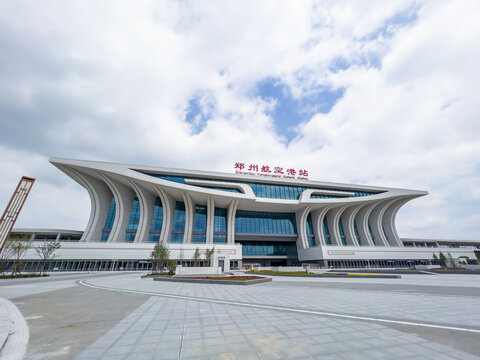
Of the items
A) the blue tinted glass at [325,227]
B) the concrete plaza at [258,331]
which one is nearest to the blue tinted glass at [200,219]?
the blue tinted glass at [325,227]

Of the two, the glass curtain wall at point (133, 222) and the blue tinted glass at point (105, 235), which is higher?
the glass curtain wall at point (133, 222)

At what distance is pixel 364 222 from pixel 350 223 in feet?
11.4

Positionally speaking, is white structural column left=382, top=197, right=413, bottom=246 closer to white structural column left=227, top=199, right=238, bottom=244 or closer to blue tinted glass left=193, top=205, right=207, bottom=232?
white structural column left=227, top=199, right=238, bottom=244

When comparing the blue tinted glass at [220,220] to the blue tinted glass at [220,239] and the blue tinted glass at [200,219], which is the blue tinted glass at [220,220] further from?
the blue tinted glass at [200,219]

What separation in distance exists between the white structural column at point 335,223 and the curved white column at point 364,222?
5.56 m

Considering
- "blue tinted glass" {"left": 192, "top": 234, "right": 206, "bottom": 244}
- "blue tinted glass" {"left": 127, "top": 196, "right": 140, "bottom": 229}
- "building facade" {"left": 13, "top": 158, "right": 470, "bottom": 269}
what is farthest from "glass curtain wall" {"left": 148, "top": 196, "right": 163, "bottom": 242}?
"blue tinted glass" {"left": 192, "top": 234, "right": 206, "bottom": 244}

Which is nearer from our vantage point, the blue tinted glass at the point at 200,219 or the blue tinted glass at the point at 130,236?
the blue tinted glass at the point at 130,236

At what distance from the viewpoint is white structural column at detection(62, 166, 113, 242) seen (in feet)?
111

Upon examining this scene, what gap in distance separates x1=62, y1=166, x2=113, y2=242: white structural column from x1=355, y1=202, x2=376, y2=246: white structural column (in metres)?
54.2

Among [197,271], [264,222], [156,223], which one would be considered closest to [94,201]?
[156,223]

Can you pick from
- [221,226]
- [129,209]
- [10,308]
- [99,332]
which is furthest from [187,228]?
[99,332]

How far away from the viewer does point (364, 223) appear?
46938 millimetres

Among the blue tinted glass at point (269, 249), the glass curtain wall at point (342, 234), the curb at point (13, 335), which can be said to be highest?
the glass curtain wall at point (342, 234)

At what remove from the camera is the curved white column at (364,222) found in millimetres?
45750
